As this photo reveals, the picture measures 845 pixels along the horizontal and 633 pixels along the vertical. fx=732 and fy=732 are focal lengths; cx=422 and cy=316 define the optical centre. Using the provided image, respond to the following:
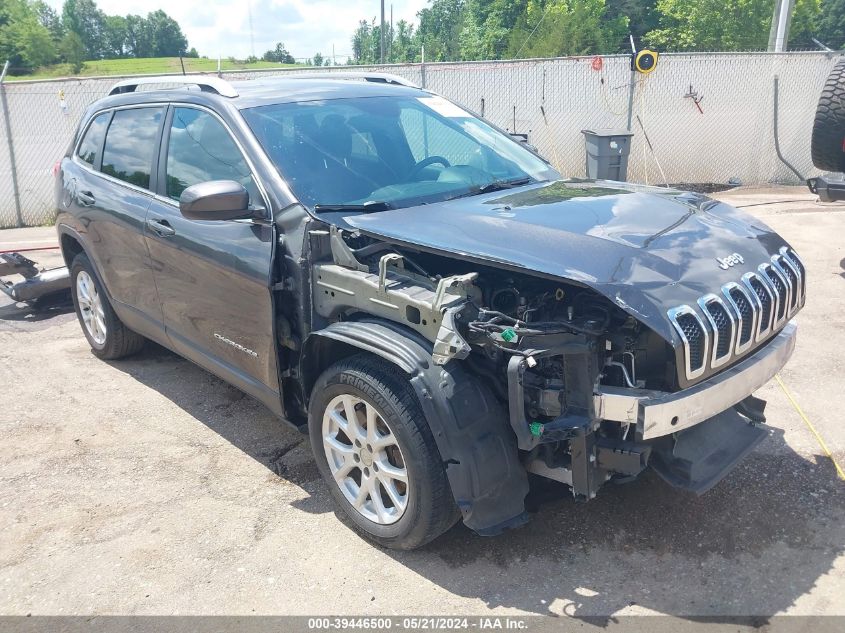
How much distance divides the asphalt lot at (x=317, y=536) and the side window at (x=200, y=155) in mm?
1535

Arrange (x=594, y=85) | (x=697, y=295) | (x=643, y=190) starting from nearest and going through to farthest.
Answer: (x=697, y=295) < (x=643, y=190) < (x=594, y=85)

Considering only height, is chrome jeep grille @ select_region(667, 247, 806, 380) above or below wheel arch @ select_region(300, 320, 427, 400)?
above

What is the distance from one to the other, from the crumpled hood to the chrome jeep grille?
0.05m

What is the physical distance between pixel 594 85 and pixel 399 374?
1101 centimetres

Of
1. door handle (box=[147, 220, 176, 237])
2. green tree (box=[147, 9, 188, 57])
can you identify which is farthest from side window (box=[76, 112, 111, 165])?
green tree (box=[147, 9, 188, 57])

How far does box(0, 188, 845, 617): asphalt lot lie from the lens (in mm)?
3010

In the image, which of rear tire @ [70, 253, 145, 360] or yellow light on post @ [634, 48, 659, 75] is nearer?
rear tire @ [70, 253, 145, 360]

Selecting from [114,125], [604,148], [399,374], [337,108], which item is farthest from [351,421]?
[604,148]

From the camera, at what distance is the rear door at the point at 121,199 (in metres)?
4.55

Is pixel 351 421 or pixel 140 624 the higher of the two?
pixel 351 421

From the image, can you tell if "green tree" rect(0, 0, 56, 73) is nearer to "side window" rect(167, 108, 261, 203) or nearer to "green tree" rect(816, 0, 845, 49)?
"green tree" rect(816, 0, 845, 49)

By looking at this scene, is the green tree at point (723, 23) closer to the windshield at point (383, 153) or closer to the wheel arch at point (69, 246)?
the windshield at point (383, 153)

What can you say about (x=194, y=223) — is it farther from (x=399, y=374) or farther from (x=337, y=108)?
(x=399, y=374)

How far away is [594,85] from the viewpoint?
503 inches
